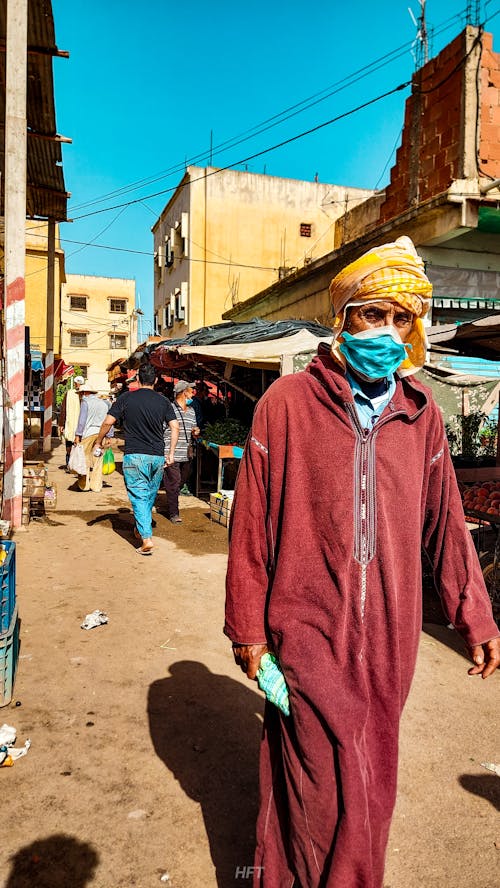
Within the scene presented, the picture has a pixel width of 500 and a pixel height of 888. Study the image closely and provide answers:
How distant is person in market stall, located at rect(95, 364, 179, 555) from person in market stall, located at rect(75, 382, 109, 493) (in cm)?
409

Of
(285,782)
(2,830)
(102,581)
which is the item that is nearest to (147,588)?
(102,581)

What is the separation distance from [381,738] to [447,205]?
10474 mm

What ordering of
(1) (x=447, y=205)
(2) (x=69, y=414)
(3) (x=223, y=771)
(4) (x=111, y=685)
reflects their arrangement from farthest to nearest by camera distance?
(2) (x=69, y=414), (1) (x=447, y=205), (4) (x=111, y=685), (3) (x=223, y=771)

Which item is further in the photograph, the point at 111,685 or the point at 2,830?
the point at 111,685

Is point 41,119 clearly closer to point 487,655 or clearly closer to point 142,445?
point 142,445

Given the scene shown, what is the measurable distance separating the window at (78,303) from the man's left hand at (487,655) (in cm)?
4491

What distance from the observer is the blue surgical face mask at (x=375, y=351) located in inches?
72.4

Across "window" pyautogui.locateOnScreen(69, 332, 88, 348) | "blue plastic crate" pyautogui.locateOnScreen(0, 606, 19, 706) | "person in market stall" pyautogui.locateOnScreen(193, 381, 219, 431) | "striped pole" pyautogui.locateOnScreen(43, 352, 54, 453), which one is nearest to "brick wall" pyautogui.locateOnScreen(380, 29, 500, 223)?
"person in market stall" pyautogui.locateOnScreen(193, 381, 219, 431)

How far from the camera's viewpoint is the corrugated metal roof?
8820mm

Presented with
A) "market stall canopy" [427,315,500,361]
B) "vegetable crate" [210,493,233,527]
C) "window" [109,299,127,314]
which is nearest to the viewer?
"market stall canopy" [427,315,500,361]

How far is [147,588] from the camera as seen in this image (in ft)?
18.5

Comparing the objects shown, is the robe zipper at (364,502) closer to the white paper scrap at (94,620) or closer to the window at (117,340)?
the white paper scrap at (94,620)

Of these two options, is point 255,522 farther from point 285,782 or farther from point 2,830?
point 2,830

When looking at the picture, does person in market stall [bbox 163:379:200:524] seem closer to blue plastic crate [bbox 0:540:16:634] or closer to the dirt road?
the dirt road
